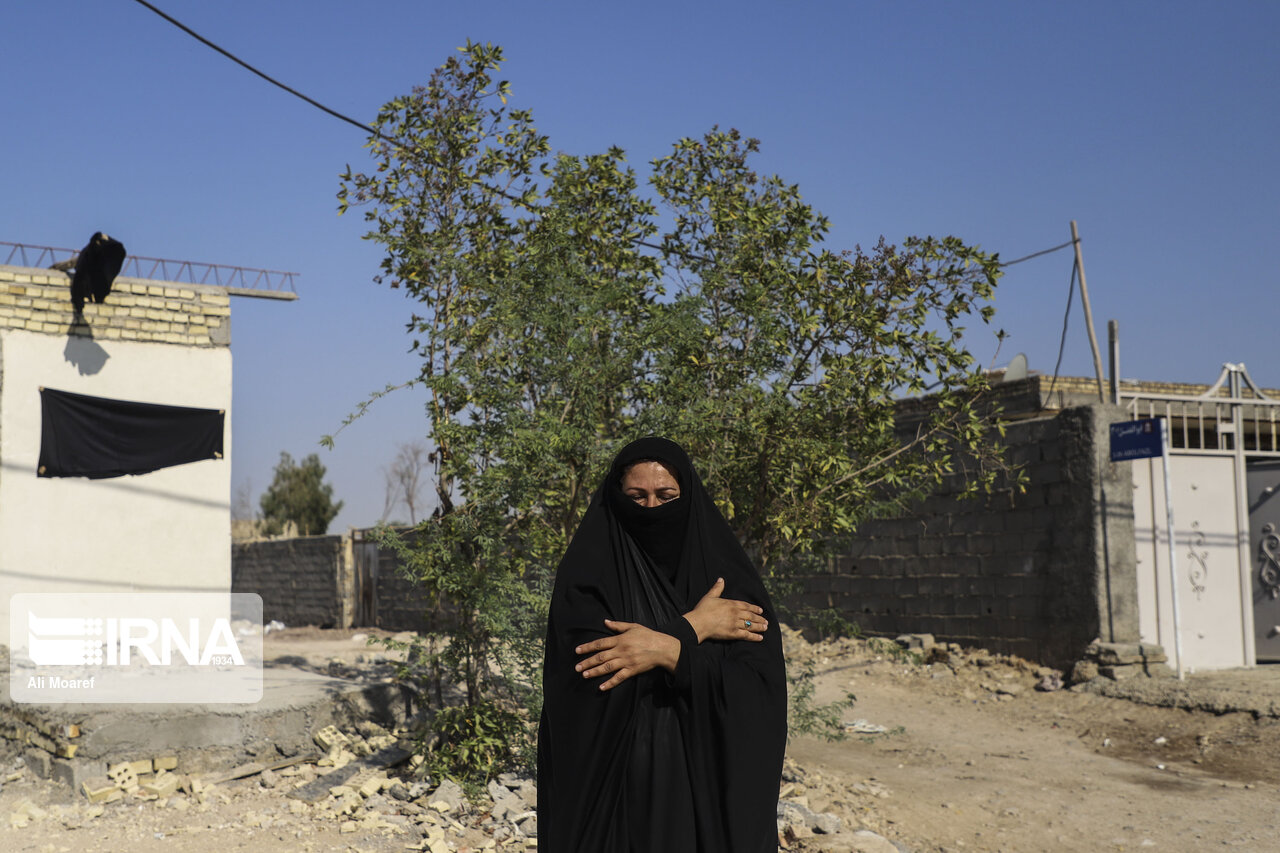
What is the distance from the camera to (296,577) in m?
20.0

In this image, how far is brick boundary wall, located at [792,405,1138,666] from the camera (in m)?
8.85

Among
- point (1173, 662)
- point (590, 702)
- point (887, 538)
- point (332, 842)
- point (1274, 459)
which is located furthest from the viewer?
point (887, 538)

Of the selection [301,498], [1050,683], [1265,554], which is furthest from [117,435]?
[301,498]

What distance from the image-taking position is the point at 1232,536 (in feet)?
31.3

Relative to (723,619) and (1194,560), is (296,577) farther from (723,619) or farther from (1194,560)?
(723,619)

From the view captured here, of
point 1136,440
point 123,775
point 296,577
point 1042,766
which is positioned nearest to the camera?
point 123,775

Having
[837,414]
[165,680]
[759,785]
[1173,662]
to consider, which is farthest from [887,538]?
[759,785]

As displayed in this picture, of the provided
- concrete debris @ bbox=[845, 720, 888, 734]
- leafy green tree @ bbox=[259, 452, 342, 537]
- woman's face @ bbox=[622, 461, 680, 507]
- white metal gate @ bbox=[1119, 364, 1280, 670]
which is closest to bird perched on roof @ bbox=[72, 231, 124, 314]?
concrete debris @ bbox=[845, 720, 888, 734]

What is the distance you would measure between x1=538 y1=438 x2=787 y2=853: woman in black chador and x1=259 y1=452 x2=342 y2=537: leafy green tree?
32.0m

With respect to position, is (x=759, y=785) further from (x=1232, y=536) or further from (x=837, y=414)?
(x=1232, y=536)

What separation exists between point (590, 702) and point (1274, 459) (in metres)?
9.59

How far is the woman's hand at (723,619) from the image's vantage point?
234 centimetres

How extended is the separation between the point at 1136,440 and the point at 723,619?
289 inches

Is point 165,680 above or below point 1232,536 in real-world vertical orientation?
below
